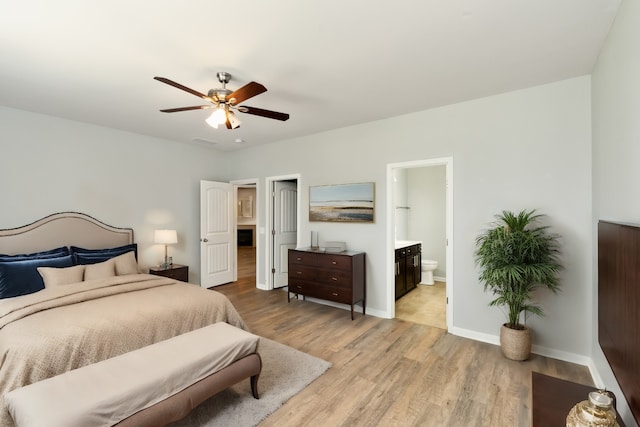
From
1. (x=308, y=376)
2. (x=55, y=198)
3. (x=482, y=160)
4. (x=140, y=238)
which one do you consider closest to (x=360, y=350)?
(x=308, y=376)

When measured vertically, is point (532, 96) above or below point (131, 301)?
above

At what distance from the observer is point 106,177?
4.45 metres

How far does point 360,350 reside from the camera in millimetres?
3119

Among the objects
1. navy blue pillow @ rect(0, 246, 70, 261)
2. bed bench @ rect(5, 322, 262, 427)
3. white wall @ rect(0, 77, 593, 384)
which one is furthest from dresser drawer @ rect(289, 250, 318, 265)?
navy blue pillow @ rect(0, 246, 70, 261)

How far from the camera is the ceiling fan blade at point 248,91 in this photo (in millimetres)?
2288

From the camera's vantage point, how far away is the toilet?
223 inches

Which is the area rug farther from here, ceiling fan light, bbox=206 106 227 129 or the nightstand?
the nightstand

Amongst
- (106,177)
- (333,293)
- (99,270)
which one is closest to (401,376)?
(333,293)

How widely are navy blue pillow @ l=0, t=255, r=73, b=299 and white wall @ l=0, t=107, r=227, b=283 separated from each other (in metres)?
0.76

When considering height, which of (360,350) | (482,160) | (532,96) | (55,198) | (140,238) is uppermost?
(532,96)

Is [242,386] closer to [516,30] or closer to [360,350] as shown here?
[360,350]

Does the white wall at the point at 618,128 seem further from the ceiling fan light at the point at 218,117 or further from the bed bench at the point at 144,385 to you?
the ceiling fan light at the point at 218,117

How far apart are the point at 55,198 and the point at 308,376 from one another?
403cm

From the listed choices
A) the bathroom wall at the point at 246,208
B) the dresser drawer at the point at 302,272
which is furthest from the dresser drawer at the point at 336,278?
the bathroom wall at the point at 246,208
